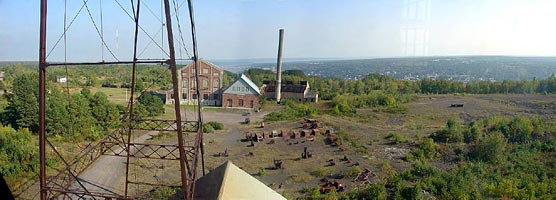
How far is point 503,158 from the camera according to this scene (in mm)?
8227

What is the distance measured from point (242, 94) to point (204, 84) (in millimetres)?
1621

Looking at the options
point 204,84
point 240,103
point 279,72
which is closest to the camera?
point 204,84

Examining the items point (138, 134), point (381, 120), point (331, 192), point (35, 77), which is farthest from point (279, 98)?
point (331, 192)

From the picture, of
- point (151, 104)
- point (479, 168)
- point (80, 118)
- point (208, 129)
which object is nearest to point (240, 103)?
point (151, 104)

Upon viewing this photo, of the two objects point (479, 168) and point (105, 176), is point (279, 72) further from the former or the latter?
point (105, 176)

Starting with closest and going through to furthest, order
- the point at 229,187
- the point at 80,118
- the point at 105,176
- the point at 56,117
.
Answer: the point at 229,187 < the point at 105,176 < the point at 56,117 < the point at 80,118

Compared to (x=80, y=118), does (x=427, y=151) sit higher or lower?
lower

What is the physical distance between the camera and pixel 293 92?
62.9ft

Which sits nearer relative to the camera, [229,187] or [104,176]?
[229,187]

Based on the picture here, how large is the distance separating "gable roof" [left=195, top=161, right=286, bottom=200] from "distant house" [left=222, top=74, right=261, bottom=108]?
1207 cm

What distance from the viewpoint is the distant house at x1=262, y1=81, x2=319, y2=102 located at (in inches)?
749

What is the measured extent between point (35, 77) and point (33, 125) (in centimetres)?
299

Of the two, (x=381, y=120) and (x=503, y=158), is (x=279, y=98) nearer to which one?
(x=381, y=120)

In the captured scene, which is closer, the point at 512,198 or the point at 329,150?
the point at 512,198
